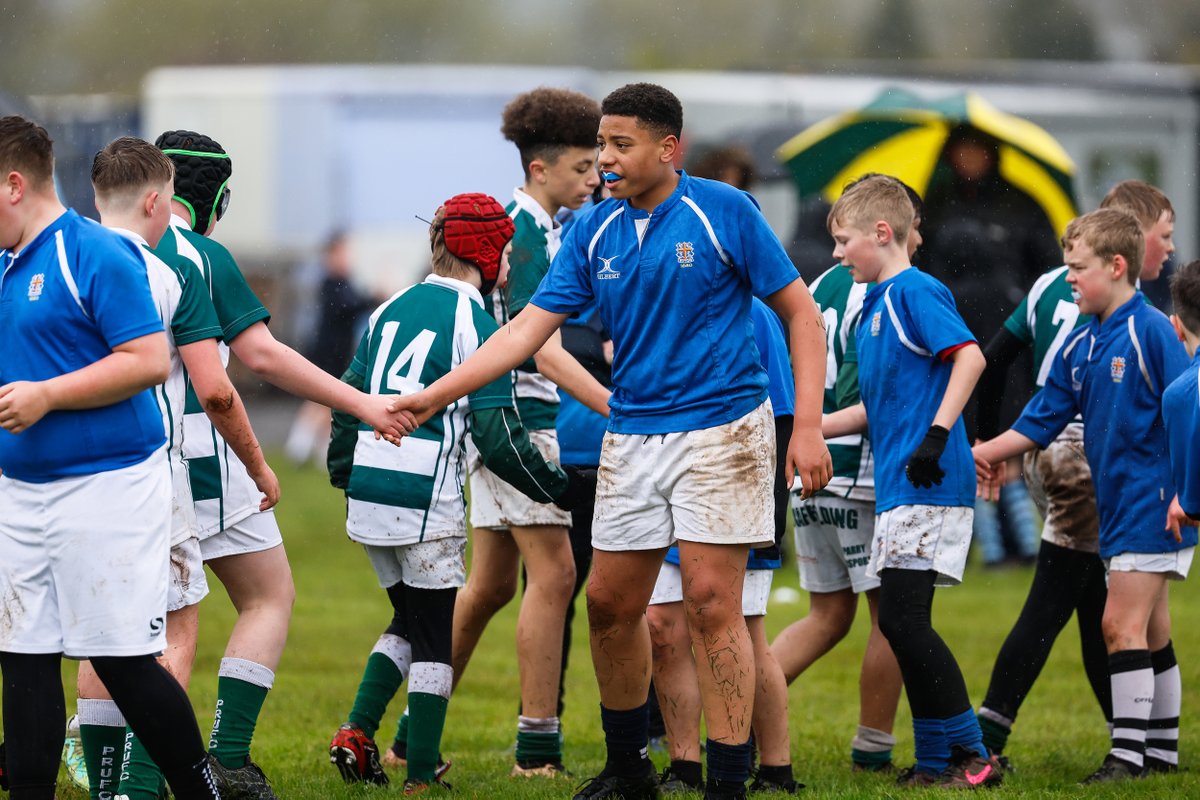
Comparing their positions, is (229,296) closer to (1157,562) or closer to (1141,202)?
(1157,562)

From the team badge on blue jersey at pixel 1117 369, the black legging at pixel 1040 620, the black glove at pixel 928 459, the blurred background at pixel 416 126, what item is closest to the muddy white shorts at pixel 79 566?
the black glove at pixel 928 459

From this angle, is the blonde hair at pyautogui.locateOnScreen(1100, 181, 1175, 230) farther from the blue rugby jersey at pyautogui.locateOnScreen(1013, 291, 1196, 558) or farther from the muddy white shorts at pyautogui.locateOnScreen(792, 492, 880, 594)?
the muddy white shorts at pyautogui.locateOnScreen(792, 492, 880, 594)

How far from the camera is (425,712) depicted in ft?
16.0

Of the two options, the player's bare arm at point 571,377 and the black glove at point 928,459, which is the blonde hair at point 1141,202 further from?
the player's bare arm at point 571,377

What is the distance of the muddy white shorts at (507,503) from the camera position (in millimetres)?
5348

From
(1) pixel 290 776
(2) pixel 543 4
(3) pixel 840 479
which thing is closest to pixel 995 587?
(3) pixel 840 479

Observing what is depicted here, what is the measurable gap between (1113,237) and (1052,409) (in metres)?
0.64

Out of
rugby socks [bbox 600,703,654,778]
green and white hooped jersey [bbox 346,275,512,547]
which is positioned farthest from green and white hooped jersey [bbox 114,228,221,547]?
rugby socks [bbox 600,703,654,778]

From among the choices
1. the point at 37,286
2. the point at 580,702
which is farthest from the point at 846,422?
the point at 37,286

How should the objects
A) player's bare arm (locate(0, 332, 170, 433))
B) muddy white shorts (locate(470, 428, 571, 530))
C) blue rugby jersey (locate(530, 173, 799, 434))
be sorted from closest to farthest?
player's bare arm (locate(0, 332, 170, 433)) < blue rugby jersey (locate(530, 173, 799, 434)) < muddy white shorts (locate(470, 428, 571, 530))

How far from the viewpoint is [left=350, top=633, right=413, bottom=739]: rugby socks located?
5.10 metres

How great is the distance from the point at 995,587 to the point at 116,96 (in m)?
16.7

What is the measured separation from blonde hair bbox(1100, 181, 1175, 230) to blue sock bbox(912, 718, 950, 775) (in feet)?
6.85

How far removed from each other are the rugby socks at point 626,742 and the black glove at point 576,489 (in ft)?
2.30
